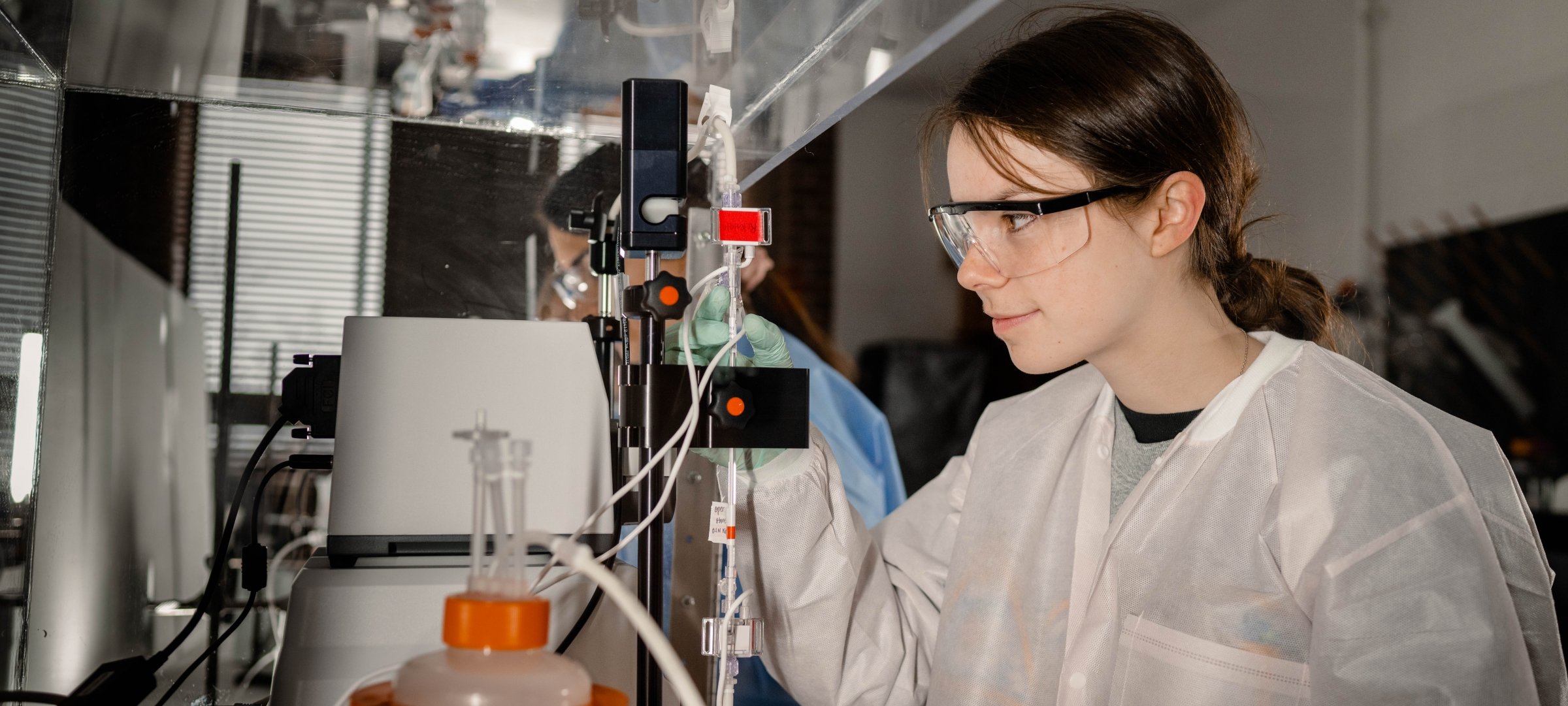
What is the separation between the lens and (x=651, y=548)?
720 millimetres

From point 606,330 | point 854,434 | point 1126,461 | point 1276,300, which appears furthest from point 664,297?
point 854,434

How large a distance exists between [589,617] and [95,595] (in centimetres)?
68

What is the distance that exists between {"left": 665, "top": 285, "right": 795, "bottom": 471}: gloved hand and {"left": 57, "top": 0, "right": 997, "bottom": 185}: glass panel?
0.26m

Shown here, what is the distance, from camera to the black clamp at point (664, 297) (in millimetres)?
655

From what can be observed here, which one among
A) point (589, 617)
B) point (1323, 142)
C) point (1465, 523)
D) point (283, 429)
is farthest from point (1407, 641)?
point (1323, 142)

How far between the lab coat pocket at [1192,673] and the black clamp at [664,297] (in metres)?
0.55

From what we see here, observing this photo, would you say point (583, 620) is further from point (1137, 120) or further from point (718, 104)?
point (1137, 120)

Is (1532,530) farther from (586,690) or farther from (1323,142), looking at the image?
(1323,142)

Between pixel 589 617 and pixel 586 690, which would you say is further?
pixel 589 617

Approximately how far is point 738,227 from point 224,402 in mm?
802

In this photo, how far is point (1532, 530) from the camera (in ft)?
2.68

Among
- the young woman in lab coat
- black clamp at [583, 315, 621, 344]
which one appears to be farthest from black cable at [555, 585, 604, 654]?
black clamp at [583, 315, 621, 344]

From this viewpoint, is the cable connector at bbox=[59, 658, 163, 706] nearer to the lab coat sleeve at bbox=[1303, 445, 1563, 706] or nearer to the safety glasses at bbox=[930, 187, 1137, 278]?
the safety glasses at bbox=[930, 187, 1137, 278]

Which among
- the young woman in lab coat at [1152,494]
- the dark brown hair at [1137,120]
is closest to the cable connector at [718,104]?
the young woman in lab coat at [1152,494]
